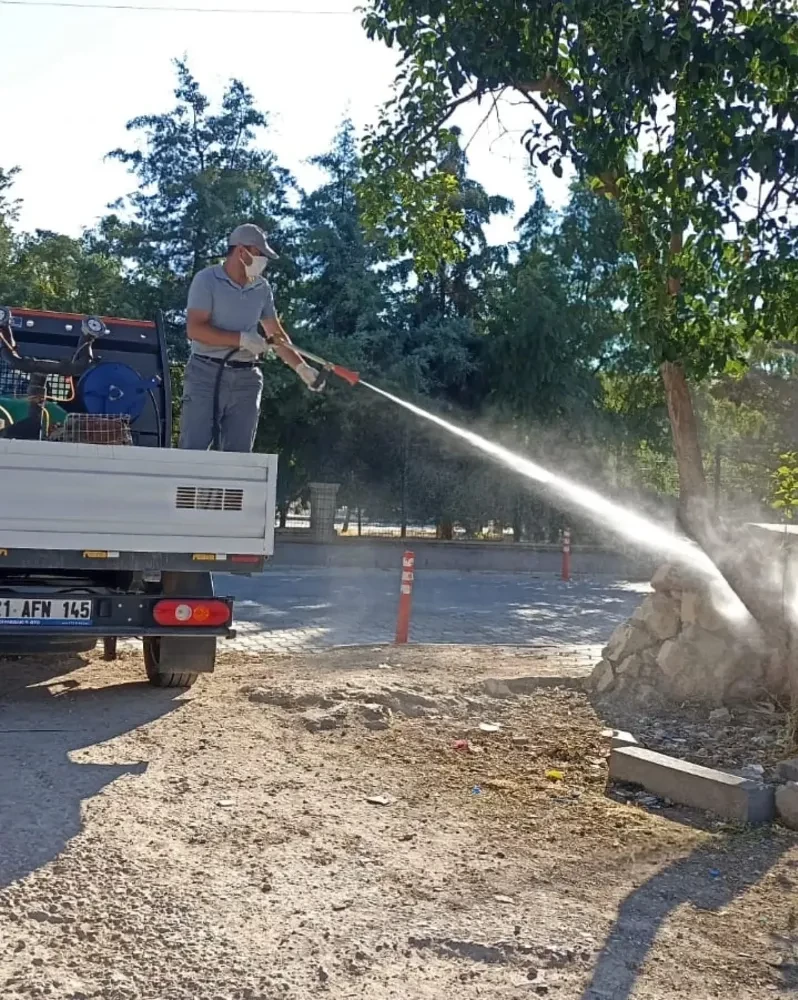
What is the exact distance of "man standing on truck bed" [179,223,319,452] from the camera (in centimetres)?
684

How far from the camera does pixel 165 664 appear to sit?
275 inches

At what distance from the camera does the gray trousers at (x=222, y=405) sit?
7082mm

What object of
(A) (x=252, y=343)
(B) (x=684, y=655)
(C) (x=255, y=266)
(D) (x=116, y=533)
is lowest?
(B) (x=684, y=655)

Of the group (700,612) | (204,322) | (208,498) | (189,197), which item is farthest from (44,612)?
(189,197)

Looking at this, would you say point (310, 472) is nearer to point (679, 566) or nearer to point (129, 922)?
point (679, 566)

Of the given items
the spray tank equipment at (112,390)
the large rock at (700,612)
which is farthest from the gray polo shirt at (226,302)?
the large rock at (700,612)

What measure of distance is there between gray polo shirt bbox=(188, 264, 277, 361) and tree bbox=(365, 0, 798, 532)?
176cm

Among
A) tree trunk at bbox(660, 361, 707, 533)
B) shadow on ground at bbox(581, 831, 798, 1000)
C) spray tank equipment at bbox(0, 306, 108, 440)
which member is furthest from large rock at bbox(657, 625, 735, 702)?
spray tank equipment at bbox(0, 306, 108, 440)

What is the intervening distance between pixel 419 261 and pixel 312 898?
5.24 m

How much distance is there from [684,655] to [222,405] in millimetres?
3512

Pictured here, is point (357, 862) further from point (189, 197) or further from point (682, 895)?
point (189, 197)

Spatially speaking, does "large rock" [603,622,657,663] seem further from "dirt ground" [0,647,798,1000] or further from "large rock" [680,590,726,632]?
"dirt ground" [0,647,798,1000]

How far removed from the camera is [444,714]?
22.3 feet

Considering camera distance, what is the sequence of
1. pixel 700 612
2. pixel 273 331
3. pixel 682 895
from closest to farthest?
pixel 682 895 < pixel 273 331 < pixel 700 612
